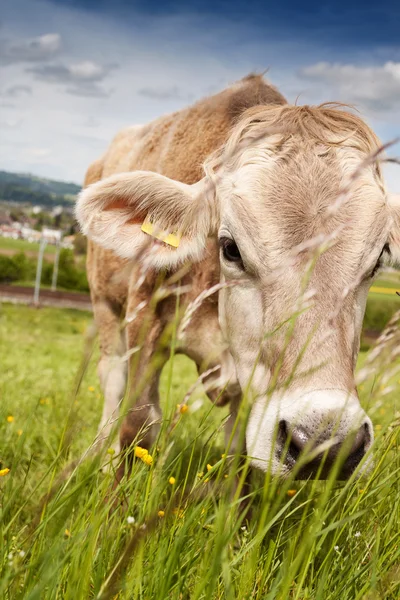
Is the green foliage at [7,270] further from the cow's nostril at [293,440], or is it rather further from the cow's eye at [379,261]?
the cow's nostril at [293,440]

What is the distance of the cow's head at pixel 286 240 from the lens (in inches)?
81.4

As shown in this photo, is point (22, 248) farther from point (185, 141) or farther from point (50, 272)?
point (185, 141)

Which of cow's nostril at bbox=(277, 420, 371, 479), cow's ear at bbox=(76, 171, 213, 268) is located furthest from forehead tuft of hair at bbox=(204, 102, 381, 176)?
cow's nostril at bbox=(277, 420, 371, 479)

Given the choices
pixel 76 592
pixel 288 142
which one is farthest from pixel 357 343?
pixel 76 592

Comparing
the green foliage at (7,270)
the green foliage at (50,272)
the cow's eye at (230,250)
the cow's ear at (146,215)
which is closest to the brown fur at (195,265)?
the cow's ear at (146,215)

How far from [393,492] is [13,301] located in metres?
28.0

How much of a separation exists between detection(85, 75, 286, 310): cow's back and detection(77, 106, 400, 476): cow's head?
19.6 inches

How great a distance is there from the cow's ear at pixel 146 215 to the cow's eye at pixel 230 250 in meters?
0.26

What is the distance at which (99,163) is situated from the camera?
20.2 ft

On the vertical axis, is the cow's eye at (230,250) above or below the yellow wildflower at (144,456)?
above

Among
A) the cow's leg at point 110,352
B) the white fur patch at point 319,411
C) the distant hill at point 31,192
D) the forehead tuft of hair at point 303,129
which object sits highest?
the forehead tuft of hair at point 303,129

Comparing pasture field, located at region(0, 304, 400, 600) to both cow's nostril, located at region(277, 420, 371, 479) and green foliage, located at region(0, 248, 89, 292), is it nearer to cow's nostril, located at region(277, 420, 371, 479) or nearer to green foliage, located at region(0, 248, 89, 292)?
cow's nostril, located at region(277, 420, 371, 479)

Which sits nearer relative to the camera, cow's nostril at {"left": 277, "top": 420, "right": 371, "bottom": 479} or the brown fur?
cow's nostril at {"left": 277, "top": 420, "right": 371, "bottom": 479}

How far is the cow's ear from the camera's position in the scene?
9.39 ft
